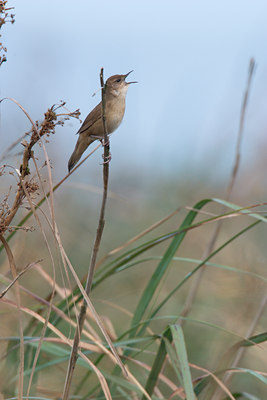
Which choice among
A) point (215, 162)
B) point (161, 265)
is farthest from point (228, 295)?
point (161, 265)

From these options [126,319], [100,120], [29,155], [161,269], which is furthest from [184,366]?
[126,319]

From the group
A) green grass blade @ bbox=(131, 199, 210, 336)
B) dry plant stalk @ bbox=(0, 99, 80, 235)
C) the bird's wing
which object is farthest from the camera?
the bird's wing

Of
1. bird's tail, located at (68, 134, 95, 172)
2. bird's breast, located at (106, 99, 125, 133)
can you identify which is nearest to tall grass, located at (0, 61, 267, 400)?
bird's tail, located at (68, 134, 95, 172)

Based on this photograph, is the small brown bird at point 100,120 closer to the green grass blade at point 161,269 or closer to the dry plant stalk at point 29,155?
the green grass blade at point 161,269

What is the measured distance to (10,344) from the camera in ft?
5.37

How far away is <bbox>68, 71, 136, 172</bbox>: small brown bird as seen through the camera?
7.04 feet

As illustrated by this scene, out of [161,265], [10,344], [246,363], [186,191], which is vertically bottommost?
[246,363]

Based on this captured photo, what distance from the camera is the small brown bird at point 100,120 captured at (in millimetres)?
2145

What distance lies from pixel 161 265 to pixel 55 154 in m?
2.45

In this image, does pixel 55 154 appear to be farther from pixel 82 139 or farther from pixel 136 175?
pixel 82 139

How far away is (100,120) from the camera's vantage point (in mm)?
2143

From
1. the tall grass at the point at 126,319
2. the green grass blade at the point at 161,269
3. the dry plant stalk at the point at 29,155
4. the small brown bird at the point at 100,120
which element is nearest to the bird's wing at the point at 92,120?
the small brown bird at the point at 100,120

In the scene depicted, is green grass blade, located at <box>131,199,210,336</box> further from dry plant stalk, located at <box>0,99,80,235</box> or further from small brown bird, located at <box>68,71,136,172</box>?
small brown bird, located at <box>68,71,136,172</box>

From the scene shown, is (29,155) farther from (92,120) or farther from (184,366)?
(92,120)
